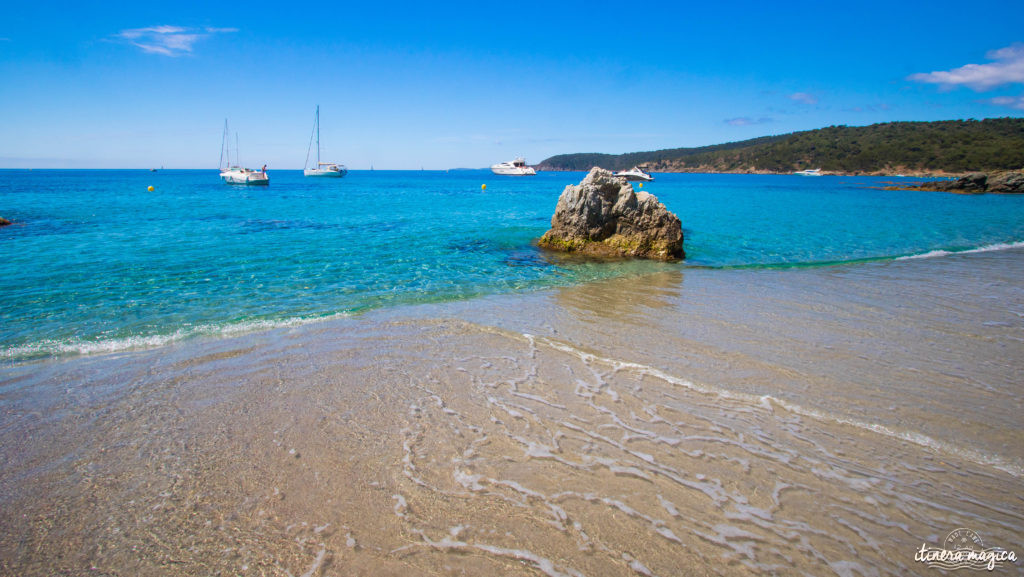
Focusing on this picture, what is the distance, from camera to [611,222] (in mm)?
18500

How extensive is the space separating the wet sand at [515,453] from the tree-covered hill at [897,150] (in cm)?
12444

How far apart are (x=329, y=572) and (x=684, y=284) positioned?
1144cm

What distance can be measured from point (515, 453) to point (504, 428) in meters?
0.51

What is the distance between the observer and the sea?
11.4 feet

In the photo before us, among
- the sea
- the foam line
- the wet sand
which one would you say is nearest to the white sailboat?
the sea

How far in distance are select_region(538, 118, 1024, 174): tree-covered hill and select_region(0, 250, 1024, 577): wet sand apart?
408 feet

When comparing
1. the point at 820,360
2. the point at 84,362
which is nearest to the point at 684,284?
the point at 820,360

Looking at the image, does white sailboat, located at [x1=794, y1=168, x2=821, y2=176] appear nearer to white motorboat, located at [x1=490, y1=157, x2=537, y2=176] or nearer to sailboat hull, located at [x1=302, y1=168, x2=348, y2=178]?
white motorboat, located at [x1=490, y1=157, x2=537, y2=176]

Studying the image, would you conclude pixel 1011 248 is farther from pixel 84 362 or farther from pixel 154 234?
pixel 154 234

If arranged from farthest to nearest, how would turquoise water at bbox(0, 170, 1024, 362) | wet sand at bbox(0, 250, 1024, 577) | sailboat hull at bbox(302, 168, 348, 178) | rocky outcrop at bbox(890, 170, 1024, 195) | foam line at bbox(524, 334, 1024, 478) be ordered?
sailboat hull at bbox(302, 168, 348, 178), rocky outcrop at bbox(890, 170, 1024, 195), turquoise water at bbox(0, 170, 1024, 362), foam line at bbox(524, 334, 1024, 478), wet sand at bbox(0, 250, 1024, 577)

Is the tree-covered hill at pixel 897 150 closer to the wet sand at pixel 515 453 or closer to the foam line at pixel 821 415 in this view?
the wet sand at pixel 515 453

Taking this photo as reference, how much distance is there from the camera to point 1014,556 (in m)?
3.42

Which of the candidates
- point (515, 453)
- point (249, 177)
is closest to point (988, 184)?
point (515, 453)

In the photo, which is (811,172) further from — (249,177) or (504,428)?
(504,428)
